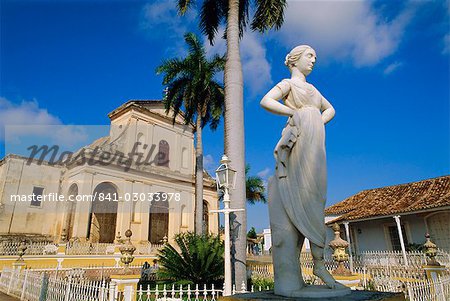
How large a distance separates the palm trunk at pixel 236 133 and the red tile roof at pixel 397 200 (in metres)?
10.4

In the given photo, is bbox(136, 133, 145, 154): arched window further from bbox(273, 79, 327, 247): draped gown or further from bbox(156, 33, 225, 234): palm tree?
bbox(273, 79, 327, 247): draped gown

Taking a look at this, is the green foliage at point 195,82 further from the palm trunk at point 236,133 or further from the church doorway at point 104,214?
the church doorway at point 104,214

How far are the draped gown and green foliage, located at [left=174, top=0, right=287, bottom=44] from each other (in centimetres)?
807

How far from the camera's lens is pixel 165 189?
2377 cm

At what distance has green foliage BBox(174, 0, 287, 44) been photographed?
10.3m

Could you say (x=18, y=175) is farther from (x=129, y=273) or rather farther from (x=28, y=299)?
(x=129, y=273)

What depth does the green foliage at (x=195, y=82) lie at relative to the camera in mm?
16344

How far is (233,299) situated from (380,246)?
56.2 ft

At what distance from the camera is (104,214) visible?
22.3 m

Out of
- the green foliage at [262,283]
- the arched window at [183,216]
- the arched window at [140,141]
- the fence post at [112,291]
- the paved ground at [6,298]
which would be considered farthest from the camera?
the arched window at [183,216]

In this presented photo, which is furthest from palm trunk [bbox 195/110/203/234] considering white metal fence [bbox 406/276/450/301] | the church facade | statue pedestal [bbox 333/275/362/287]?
white metal fence [bbox 406/276/450/301]

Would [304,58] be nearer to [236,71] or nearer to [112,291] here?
[112,291]

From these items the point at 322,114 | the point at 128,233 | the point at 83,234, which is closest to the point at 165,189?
the point at 83,234

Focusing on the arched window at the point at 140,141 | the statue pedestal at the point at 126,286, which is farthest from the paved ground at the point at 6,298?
the arched window at the point at 140,141
